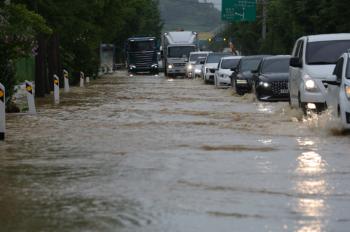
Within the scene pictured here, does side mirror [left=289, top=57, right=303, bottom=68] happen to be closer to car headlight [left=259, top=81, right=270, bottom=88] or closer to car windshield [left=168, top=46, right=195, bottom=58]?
car headlight [left=259, top=81, right=270, bottom=88]

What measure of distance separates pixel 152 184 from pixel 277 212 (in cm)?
225

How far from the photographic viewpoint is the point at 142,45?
2886 inches

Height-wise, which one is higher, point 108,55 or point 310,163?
point 108,55

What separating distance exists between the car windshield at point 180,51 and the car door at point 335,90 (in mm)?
49642

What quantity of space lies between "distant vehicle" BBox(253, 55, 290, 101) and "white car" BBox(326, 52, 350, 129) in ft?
29.1

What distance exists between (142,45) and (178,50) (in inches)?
254

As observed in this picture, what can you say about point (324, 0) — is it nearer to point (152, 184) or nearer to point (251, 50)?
point (152, 184)

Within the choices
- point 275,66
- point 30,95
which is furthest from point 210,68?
point 30,95

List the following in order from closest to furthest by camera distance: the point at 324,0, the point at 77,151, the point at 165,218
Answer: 1. the point at 165,218
2. the point at 77,151
3. the point at 324,0

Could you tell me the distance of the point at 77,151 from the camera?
14266 millimetres

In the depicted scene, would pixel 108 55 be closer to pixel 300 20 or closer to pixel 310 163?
pixel 300 20

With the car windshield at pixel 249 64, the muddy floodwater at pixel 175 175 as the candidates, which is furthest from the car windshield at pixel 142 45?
the muddy floodwater at pixel 175 175

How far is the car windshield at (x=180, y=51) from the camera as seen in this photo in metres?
67.2

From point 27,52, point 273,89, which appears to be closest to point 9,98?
point 27,52
